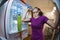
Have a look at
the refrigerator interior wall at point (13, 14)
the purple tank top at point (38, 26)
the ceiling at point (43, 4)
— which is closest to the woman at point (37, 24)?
the purple tank top at point (38, 26)

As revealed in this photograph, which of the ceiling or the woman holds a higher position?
the ceiling

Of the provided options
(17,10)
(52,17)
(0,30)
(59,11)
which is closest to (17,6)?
(17,10)

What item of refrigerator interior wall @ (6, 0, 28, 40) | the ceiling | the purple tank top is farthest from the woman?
the ceiling

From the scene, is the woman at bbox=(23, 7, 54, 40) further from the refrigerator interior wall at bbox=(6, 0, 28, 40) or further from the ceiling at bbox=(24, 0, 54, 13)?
the ceiling at bbox=(24, 0, 54, 13)

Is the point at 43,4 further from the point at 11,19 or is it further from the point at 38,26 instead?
the point at 11,19

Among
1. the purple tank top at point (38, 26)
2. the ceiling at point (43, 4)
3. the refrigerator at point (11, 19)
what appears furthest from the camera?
the ceiling at point (43, 4)

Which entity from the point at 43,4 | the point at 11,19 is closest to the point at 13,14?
the point at 11,19

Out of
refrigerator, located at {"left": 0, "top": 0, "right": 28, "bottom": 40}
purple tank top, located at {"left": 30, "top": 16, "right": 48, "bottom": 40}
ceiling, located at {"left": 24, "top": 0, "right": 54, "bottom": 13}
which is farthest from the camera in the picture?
ceiling, located at {"left": 24, "top": 0, "right": 54, "bottom": 13}

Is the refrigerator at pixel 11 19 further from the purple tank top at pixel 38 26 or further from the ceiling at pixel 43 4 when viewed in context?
the ceiling at pixel 43 4

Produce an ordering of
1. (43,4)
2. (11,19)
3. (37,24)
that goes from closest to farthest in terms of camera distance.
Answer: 1. (11,19)
2. (37,24)
3. (43,4)

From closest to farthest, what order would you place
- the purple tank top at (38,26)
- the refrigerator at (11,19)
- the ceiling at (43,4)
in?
the refrigerator at (11,19) → the purple tank top at (38,26) → the ceiling at (43,4)

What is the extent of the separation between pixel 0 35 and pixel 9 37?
141 millimetres

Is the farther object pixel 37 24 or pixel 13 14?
pixel 37 24

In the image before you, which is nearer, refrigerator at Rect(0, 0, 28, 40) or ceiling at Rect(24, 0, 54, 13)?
refrigerator at Rect(0, 0, 28, 40)
